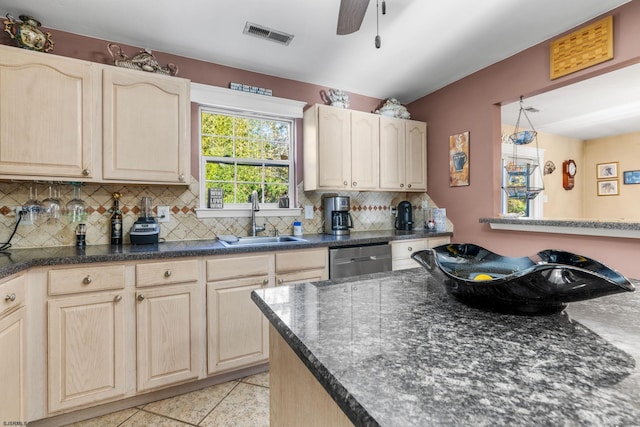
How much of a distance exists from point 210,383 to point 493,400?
224 cm

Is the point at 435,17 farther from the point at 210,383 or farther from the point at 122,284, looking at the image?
the point at 210,383

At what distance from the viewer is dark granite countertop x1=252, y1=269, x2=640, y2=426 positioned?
399 mm

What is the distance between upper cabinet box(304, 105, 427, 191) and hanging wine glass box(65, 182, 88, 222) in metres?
1.84

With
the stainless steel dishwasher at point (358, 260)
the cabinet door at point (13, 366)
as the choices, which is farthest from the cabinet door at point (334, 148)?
the cabinet door at point (13, 366)

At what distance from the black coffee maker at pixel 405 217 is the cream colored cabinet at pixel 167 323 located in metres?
2.31

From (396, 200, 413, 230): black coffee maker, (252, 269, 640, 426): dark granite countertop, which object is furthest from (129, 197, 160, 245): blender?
(396, 200, 413, 230): black coffee maker

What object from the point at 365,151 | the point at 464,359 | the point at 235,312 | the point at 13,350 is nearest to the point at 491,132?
the point at 365,151

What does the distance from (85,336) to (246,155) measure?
73.8 inches

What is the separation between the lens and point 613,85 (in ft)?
10.4

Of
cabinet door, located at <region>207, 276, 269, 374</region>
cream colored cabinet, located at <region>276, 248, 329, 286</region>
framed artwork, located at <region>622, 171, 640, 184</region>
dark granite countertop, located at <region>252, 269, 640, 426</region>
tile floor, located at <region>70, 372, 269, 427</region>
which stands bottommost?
tile floor, located at <region>70, 372, 269, 427</region>

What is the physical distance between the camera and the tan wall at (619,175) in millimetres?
4910

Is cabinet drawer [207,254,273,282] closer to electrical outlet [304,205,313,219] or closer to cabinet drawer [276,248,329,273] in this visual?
cabinet drawer [276,248,329,273]

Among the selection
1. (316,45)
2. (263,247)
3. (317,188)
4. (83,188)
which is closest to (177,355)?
(263,247)

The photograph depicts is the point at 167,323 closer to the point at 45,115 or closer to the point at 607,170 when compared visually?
the point at 45,115
